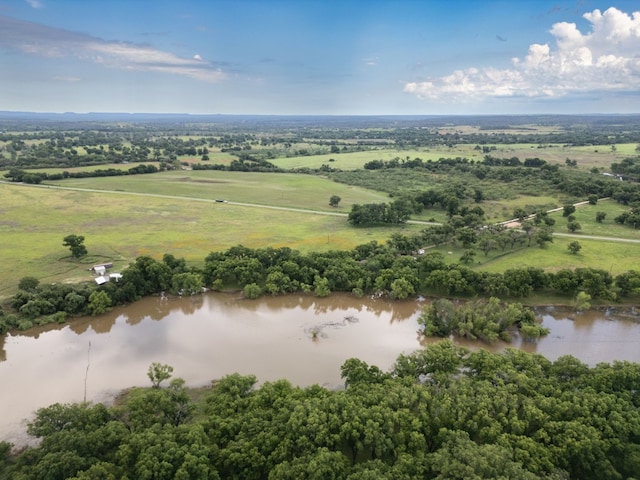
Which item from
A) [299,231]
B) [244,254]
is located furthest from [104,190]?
[244,254]

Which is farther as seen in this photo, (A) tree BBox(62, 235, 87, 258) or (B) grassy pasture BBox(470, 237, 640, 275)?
(A) tree BBox(62, 235, 87, 258)

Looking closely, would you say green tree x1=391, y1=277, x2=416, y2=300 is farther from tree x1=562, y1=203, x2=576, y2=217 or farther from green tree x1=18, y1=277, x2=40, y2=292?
tree x1=562, y1=203, x2=576, y2=217

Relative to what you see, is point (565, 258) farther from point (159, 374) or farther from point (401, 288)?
point (159, 374)

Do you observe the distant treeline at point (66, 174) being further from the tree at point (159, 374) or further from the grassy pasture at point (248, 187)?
the tree at point (159, 374)

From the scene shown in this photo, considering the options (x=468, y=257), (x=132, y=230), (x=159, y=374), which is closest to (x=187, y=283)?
(x=159, y=374)

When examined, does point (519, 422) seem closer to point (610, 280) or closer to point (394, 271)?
point (394, 271)

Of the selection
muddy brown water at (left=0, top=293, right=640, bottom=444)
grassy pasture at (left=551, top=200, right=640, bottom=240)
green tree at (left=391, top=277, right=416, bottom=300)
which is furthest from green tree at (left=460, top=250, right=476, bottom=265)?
grassy pasture at (left=551, top=200, right=640, bottom=240)

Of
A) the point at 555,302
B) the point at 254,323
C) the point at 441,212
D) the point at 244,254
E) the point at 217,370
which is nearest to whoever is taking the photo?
the point at 217,370
